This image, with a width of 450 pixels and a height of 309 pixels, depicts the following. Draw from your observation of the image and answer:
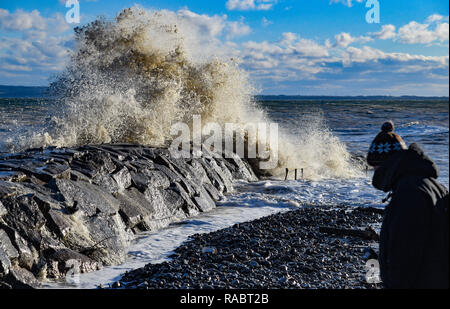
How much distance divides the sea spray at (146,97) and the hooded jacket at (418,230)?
10.0 metres

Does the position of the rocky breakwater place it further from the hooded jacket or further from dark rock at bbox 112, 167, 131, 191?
the hooded jacket

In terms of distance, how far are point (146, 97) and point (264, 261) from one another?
8932 mm

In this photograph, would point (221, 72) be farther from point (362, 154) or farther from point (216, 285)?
point (216, 285)

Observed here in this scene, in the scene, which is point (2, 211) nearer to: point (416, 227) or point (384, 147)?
point (384, 147)

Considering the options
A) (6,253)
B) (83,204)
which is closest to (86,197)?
(83,204)

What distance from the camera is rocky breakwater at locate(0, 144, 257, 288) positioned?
17.7ft

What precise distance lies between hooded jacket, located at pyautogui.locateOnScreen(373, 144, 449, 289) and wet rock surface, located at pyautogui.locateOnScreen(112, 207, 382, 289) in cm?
266

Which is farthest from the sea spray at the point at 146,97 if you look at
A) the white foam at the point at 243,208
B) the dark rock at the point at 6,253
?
the dark rock at the point at 6,253

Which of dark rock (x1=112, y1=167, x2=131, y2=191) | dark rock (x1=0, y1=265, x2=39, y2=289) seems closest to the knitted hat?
dark rock (x1=0, y1=265, x2=39, y2=289)

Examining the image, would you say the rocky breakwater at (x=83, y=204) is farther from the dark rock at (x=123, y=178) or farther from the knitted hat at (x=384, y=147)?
the knitted hat at (x=384, y=147)

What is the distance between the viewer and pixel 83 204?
661cm
